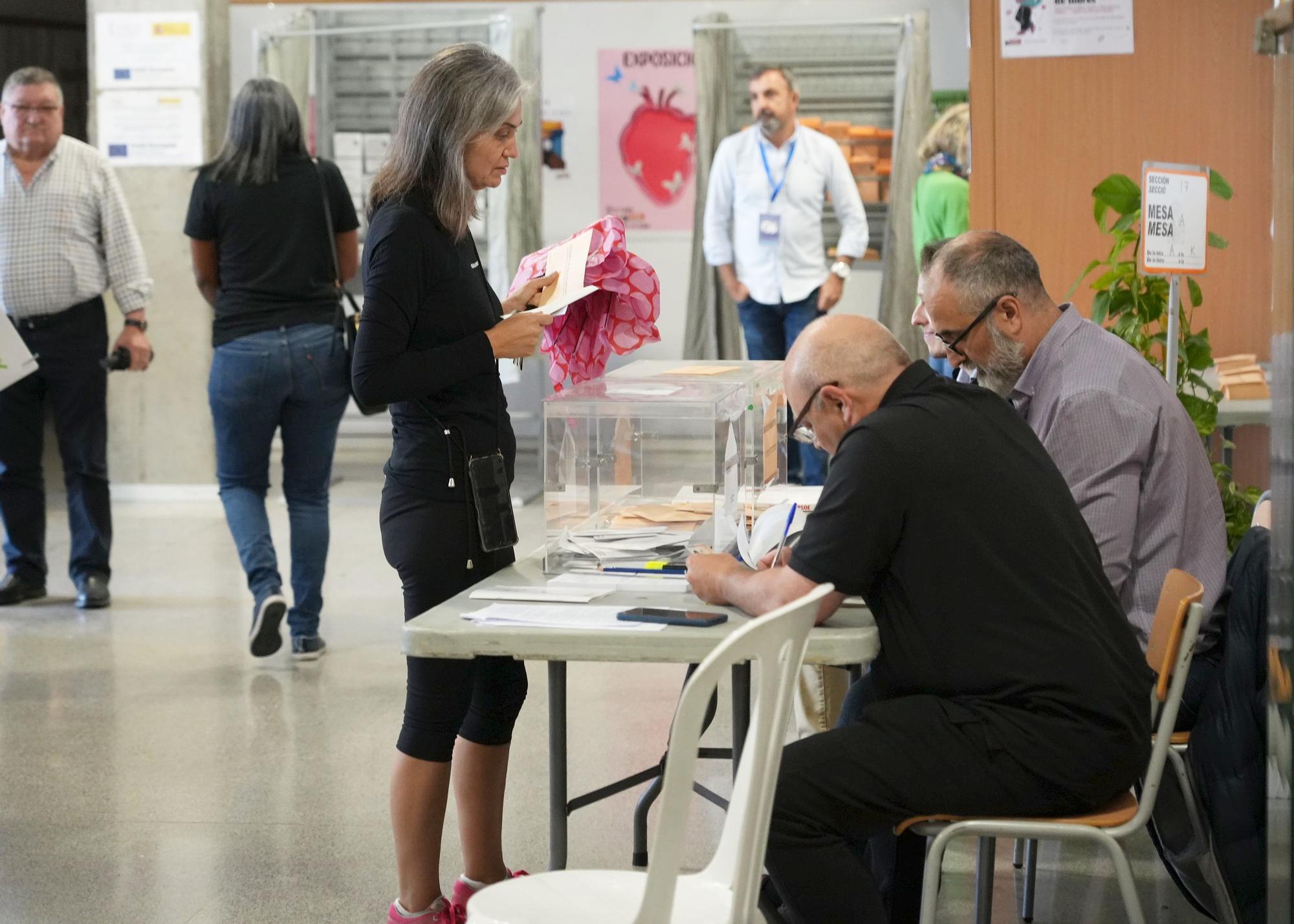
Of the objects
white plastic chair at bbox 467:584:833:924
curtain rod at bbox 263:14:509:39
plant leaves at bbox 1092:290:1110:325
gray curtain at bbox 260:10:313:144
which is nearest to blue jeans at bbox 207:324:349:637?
plant leaves at bbox 1092:290:1110:325

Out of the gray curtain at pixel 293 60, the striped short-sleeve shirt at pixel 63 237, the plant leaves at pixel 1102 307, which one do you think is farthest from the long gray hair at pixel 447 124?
the gray curtain at pixel 293 60

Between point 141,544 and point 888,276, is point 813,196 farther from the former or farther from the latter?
point 141,544

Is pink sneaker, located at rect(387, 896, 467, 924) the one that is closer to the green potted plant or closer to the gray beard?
the gray beard

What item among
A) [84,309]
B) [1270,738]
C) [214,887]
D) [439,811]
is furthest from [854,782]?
[84,309]

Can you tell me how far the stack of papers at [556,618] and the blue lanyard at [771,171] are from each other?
4906 mm

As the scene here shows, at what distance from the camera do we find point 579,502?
9.64 ft

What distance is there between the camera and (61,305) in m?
5.59

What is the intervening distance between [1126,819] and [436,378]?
1.30m

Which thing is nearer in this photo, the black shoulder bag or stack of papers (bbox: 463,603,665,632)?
stack of papers (bbox: 463,603,665,632)

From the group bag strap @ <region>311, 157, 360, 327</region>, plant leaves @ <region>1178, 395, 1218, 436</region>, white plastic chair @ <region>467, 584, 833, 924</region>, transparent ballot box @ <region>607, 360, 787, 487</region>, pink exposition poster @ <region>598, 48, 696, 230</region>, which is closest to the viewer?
white plastic chair @ <region>467, 584, 833, 924</region>

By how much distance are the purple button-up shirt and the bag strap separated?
2.53 meters

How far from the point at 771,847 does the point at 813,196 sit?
5.23 m

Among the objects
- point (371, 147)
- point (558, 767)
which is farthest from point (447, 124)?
point (371, 147)

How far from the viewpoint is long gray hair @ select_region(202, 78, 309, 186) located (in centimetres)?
462
